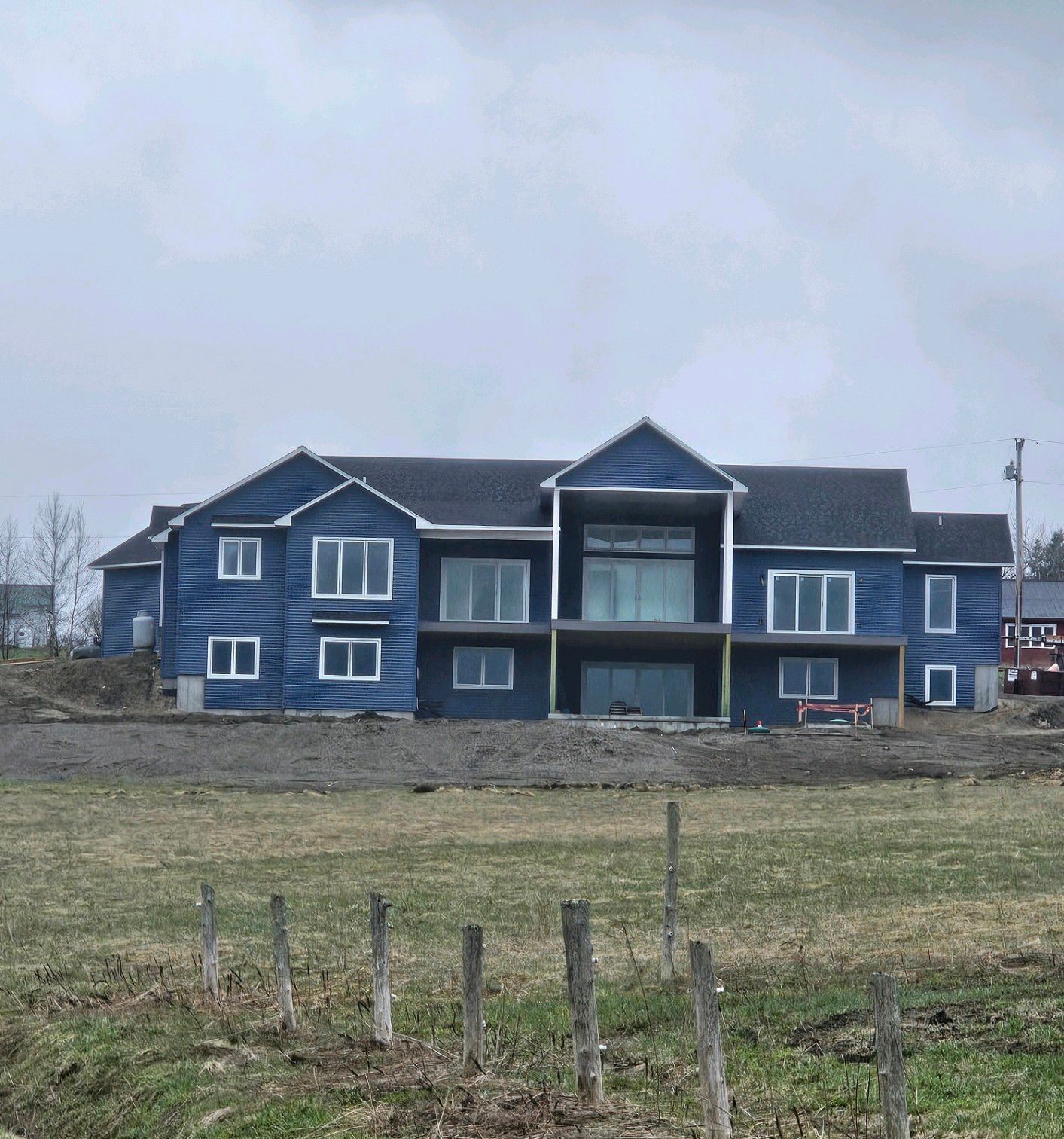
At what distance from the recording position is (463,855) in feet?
68.8

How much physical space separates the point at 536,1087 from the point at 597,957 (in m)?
5.43

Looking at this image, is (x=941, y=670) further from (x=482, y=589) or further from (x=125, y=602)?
(x=125, y=602)

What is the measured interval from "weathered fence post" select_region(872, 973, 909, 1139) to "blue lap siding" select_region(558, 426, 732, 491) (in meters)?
38.3

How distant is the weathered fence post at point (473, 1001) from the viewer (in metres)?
8.41

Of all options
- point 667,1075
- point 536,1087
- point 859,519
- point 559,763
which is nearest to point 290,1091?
point 536,1087

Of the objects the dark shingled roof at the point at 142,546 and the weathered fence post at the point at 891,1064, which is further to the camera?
the dark shingled roof at the point at 142,546

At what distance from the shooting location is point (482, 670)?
46.7m

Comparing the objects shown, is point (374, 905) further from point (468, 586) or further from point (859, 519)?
Result: point (859, 519)

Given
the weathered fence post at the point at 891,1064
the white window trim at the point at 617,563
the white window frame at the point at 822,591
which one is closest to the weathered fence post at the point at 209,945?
the weathered fence post at the point at 891,1064

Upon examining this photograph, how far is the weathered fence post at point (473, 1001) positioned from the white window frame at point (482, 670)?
38.0m

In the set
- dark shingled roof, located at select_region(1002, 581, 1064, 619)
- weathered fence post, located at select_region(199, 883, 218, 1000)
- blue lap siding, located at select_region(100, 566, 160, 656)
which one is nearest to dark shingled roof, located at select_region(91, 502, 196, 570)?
blue lap siding, located at select_region(100, 566, 160, 656)

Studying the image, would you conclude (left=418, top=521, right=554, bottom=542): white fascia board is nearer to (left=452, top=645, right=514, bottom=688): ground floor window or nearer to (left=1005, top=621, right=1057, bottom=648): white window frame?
(left=452, top=645, right=514, bottom=688): ground floor window

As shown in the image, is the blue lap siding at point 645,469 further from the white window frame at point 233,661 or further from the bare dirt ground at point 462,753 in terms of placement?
the white window frame at point 233,661

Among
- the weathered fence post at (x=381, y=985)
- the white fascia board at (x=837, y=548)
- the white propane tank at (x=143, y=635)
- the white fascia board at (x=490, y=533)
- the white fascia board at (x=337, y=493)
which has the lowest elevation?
the weathered fence post at (x=381, y=985)
